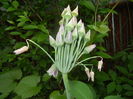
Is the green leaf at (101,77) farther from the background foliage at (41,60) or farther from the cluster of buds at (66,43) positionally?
the cluster of buds at (66,43)

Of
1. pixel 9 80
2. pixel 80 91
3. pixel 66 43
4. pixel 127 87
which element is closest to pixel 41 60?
pixel 9 80

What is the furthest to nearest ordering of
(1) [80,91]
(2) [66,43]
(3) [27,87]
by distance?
(3) [27,87] < (1) [80,91] < (2) [66,43]

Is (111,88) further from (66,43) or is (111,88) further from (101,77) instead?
(66,43)

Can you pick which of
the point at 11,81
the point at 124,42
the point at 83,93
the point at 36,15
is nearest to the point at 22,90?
the point at 11,81

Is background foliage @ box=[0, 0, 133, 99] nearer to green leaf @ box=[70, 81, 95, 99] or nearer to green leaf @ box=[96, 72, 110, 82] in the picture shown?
green leaf @ box=[96, 72, 110, 82]

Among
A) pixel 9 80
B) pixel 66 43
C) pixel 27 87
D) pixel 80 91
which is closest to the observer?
Answer: pixel 66 43

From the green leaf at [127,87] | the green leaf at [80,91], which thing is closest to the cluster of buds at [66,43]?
the green leaf at [80,91]
